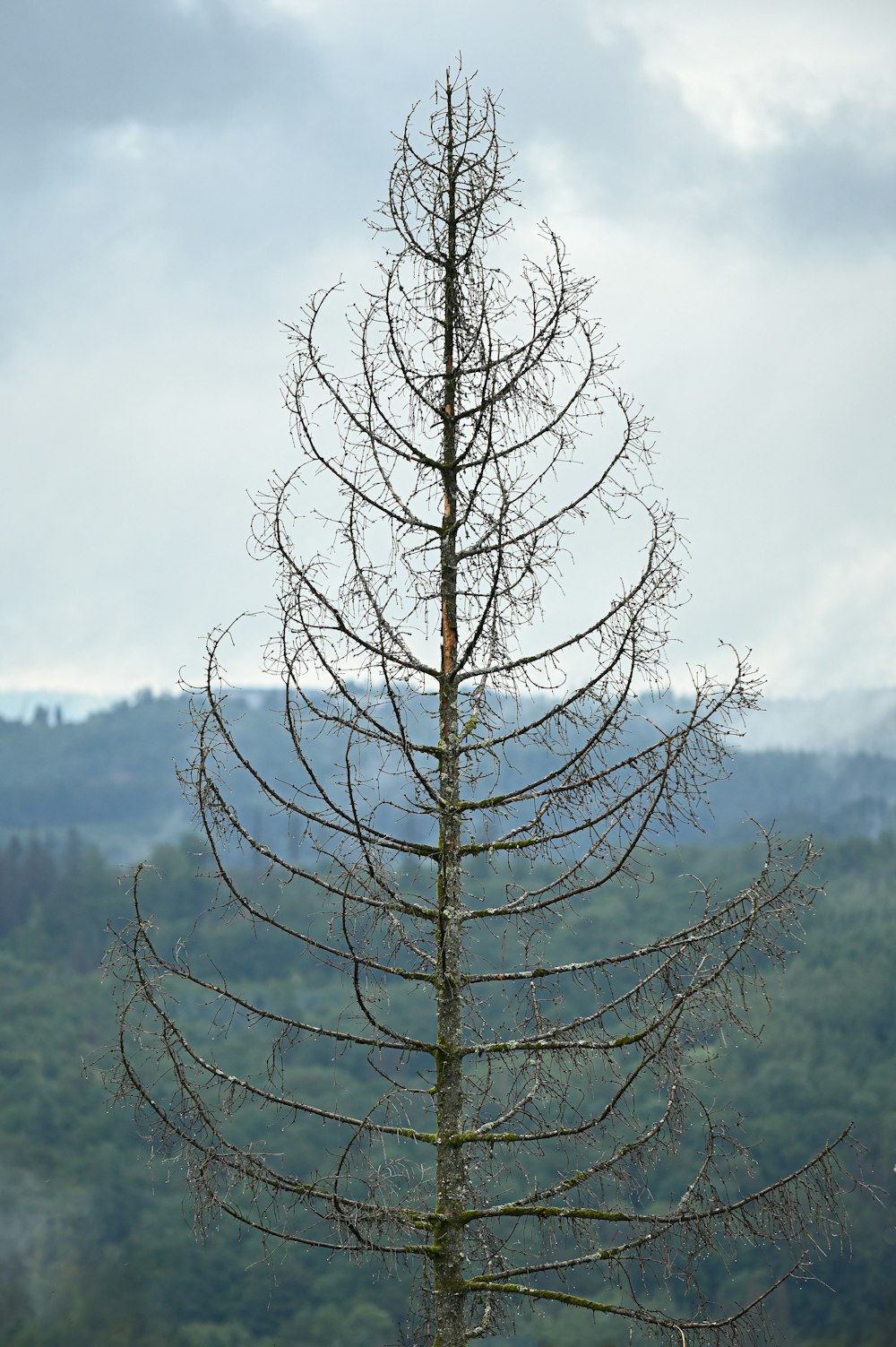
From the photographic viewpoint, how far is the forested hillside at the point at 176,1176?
69438 mm

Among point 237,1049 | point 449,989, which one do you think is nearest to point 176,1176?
point 237,1049

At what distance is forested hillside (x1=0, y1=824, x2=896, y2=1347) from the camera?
69.4 m

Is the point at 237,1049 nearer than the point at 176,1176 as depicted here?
No

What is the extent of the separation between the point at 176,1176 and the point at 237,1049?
1264 inches

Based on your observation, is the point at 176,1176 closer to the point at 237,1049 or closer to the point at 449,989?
the point at 237,1049

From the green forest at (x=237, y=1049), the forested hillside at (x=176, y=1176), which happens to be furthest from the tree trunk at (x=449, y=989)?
the forested hillside at (x=176, y=1176)

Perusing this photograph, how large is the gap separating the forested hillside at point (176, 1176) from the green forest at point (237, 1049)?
0.13 meters

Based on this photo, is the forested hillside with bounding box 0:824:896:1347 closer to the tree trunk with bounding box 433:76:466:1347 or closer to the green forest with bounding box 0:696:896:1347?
the green forest with bounding box 0:696:896:1347

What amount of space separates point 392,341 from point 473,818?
184cm

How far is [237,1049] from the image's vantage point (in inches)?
3681

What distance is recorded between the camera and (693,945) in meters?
5.24

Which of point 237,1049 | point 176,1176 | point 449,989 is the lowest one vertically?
point 176,1176

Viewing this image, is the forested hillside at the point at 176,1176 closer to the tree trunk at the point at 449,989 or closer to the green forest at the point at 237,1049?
the green forest at the point at 237,1049

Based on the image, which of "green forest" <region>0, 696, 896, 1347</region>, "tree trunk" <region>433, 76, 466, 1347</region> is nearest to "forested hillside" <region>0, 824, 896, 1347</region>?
"green forest" <region>0, 696, 896, 1347</region>
